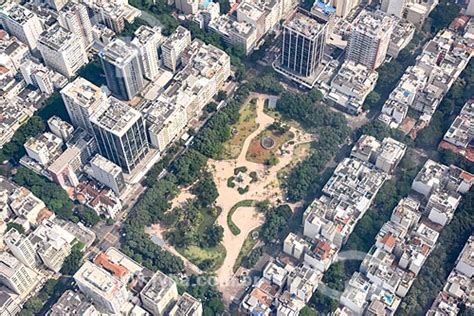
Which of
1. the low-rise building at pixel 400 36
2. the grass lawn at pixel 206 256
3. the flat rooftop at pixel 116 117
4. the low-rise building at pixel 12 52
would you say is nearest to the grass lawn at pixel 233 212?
the grass lawn at pixel 206 256

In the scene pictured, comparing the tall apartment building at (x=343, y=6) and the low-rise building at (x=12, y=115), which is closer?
the low-rise building at (x=12, y=115)

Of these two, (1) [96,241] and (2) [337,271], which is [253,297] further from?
(1) [96,241]

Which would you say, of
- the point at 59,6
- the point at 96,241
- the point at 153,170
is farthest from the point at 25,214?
the point at 59,6

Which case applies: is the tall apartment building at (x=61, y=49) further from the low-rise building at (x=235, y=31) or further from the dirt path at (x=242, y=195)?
the dirt path at (x=242, y=195)

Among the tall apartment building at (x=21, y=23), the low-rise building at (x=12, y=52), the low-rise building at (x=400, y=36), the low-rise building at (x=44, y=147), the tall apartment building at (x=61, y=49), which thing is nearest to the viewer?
the low-rise building at (x=44, y=147)

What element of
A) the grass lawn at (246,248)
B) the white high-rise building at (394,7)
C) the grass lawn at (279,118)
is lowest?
the grass lawn at (246,248)

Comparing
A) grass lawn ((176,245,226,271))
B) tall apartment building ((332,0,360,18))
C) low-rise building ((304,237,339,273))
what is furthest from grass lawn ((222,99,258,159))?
tall apartment building ((332,0,360,18))
